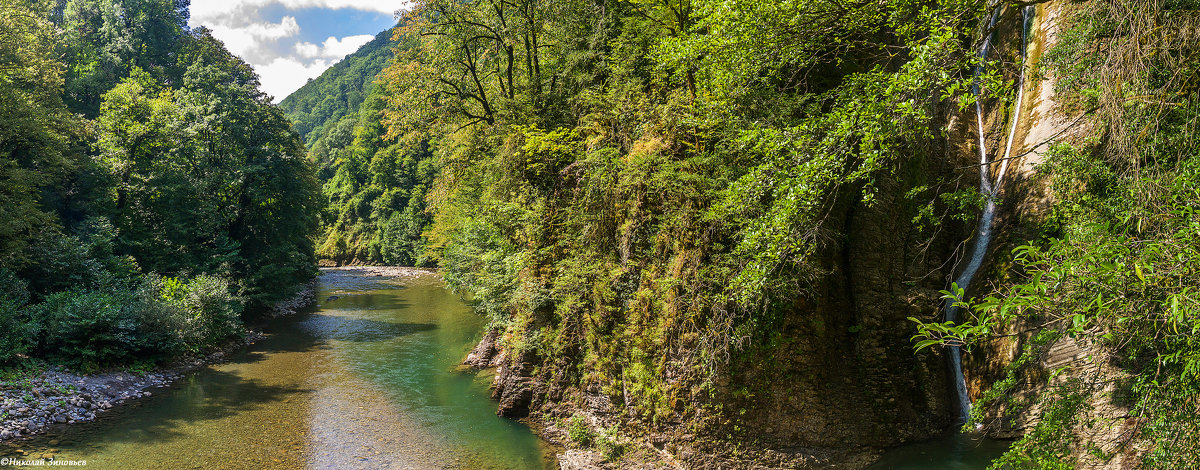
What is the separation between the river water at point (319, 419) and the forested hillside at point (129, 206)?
2610 millimetres

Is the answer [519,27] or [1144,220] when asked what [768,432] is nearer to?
[1144,220]

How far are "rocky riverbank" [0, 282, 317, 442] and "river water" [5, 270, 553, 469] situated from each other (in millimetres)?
461

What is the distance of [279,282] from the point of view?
91.0 ft

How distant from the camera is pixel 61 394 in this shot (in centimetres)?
1378

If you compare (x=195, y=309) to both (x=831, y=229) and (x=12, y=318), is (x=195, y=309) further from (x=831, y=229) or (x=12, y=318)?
(x=831, y=229)

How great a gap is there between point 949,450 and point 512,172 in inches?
436

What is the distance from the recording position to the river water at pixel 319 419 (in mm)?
11258

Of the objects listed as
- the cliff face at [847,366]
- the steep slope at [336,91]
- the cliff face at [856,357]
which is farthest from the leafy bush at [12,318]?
the steep slope at [336,91]

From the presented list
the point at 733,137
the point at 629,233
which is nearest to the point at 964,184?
the point at 733,137

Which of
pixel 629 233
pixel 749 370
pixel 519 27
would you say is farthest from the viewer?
pixel 519 27

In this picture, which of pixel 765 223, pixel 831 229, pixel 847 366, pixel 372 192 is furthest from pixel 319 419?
pixel 372 192

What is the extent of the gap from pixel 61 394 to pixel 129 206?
35.5 feet

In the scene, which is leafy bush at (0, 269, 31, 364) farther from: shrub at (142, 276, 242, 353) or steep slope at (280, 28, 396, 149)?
steep slope at (280, 28, 396, 149)

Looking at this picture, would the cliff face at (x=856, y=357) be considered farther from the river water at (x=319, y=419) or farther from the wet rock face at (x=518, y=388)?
the wet rock face at (x=518, y=388)
